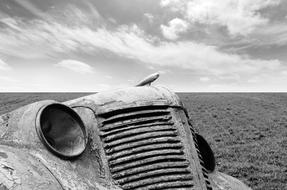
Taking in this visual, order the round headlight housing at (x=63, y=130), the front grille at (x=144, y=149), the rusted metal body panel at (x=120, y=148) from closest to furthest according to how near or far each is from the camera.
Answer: the rusted metal body panel at (x=120, y=148), the round headlight housing at (x=63, y=130), the front grille at (x=144, y=149)

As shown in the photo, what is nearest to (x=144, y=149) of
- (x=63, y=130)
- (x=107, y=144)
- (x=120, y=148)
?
(x=120, y=148)

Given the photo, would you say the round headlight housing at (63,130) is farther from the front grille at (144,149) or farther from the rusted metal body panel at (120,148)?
the front grille at (144,149)

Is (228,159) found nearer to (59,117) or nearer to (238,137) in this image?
(238,137)

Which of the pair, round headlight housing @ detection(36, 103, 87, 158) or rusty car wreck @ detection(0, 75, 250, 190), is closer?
rusty car wreck @ detection(0, 75, 250, 190)

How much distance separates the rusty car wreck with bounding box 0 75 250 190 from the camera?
2068 mm

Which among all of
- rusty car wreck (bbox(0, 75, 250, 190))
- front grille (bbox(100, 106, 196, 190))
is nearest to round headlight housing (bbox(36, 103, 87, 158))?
rusty car wreck (bbox(0, 75, 250, 190))

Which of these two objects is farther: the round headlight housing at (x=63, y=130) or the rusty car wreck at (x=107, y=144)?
the round headlight housing at (x=63, y=130)

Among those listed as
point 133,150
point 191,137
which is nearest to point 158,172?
point 133,150

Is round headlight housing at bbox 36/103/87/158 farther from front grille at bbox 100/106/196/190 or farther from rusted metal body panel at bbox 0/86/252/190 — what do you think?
front grille at bbox 100/106/196/190

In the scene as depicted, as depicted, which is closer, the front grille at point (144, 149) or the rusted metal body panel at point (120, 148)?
the rusted metal body panel at point (120, 148)

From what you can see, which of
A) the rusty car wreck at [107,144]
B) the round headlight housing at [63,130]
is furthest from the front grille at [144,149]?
the round headlight housing at [63,130]

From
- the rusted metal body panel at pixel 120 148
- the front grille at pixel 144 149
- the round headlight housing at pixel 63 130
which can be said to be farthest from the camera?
the front grille at pixel 144 149

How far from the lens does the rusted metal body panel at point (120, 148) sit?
6.69 feet

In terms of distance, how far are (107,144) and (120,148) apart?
0.13m
